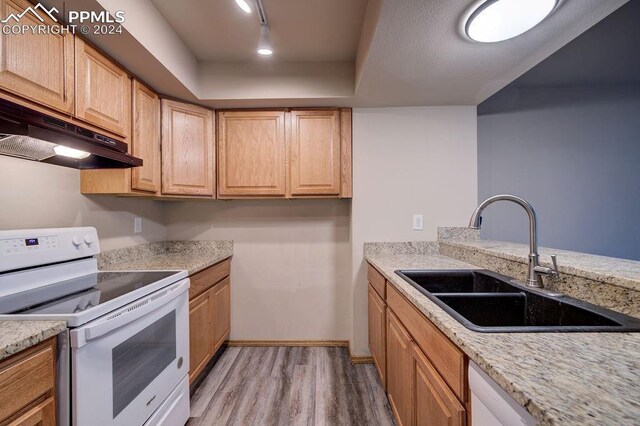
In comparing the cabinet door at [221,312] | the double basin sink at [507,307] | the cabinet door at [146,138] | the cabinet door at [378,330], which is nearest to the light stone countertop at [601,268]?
the double basin sink at [507,307]

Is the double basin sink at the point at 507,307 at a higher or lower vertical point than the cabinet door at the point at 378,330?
higher

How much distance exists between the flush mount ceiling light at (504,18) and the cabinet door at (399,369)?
59.9 inches

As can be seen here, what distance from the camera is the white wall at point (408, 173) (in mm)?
2256

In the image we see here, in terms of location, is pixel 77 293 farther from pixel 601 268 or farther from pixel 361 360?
pixel 601 268

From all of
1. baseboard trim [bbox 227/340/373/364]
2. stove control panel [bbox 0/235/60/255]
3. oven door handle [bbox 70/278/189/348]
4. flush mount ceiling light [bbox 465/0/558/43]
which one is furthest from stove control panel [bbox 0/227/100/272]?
flush mount ceiling light [bbox 465/0/558/43]

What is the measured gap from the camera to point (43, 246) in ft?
4.07

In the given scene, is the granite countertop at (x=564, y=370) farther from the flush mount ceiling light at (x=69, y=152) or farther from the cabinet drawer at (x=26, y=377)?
the flush mount ceiling light at (x=69, y=152)

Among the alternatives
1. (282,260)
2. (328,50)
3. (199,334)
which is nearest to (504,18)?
(328,50)

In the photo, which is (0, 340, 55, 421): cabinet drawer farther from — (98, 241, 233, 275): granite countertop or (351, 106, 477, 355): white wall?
(351, 106, 477, 355): white wall

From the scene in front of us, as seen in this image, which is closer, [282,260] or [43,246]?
[43,246]

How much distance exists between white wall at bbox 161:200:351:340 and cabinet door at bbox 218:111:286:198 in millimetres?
307

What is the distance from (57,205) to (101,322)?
3.37 feet

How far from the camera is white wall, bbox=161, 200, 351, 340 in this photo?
253 cm

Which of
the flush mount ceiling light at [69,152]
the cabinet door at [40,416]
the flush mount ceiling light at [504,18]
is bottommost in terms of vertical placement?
the cabinet door at [40,416]
